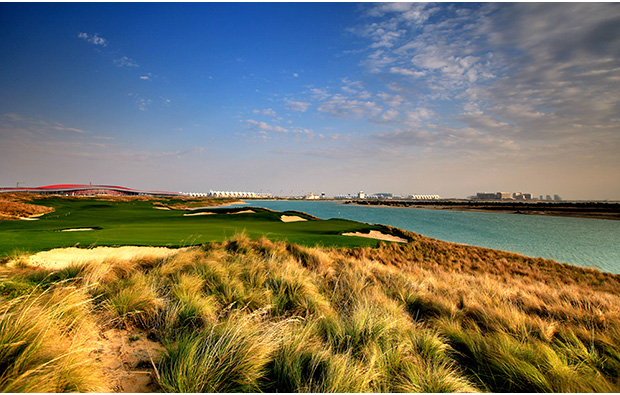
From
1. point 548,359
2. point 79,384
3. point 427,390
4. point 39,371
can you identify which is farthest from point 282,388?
point 548,359

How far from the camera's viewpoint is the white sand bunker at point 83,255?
711 cm

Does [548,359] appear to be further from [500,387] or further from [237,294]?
[237,294]

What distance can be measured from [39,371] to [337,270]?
6.25 m

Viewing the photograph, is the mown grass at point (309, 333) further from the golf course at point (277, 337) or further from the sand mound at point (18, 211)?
the sand mound at point (18, 211)

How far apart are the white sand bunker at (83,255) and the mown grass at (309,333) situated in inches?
68.3

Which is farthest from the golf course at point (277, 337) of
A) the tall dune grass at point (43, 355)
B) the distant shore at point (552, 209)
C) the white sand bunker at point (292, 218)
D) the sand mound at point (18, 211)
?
the distant shore at point (552, 209)

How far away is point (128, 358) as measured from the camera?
3.03m

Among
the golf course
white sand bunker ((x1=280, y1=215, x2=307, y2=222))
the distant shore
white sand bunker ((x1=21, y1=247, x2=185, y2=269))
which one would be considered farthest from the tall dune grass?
the distant shore

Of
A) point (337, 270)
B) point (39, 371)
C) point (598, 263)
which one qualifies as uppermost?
point (39, 371)

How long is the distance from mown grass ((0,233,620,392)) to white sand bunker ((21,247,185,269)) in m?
1.74

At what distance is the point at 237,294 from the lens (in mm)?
4867

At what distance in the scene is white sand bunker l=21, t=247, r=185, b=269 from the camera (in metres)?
7.11

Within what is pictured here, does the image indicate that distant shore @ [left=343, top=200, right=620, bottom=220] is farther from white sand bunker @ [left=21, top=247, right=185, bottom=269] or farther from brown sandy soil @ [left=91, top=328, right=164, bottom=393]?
brown sandy soil @ [left=91, top=328, right=164, bottom=393]

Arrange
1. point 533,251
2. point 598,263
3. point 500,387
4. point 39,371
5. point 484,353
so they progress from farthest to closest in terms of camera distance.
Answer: point 533,251 → point 598,263 → point 484,353 → point 500,387 → point 39,371
